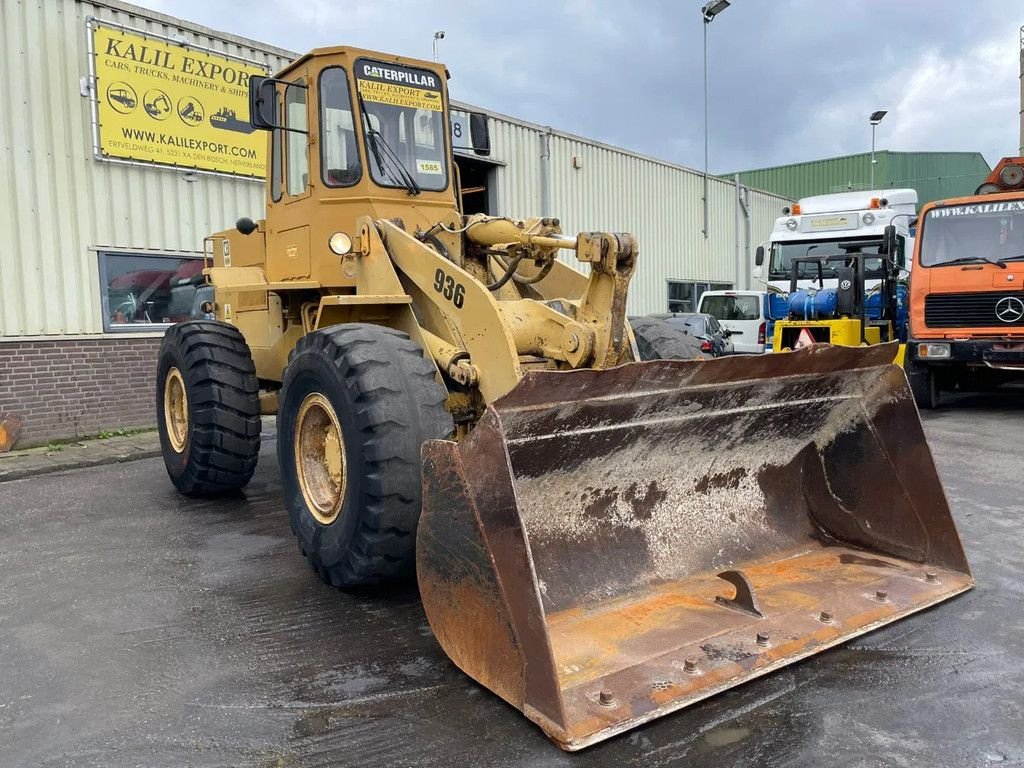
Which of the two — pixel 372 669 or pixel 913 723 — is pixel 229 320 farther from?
pixel 913 723

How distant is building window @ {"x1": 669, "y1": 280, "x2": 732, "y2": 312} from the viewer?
21.5 meters

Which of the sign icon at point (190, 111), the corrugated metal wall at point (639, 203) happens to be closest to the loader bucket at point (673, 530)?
the sign icon at point (190, 111)

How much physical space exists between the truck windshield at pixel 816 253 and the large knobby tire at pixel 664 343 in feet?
25.3

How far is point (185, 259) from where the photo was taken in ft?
35.3

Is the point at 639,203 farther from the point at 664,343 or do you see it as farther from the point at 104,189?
the point at 664,343

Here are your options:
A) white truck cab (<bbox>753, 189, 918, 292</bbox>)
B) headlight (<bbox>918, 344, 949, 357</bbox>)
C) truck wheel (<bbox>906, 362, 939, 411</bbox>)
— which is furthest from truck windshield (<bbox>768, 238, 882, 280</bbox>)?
headlight (<bbox>918, 344, 949, 357</bbox>)

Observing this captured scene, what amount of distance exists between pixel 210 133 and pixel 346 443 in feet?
27.5

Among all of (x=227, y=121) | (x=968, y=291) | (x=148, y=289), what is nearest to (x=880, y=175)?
(x=968, y=291)

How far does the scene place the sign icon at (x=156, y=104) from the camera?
33.4 feet

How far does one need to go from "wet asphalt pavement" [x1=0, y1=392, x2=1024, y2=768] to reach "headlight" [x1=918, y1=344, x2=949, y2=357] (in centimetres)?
591

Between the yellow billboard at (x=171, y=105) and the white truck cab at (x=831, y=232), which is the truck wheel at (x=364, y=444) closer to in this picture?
the yellow billboard at (x=171, y=105)

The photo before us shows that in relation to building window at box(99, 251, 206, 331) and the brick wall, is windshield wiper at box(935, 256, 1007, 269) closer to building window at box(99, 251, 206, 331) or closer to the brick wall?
building window at box(99, 251, 206, 331)

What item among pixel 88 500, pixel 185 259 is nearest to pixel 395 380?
pixel 88 500

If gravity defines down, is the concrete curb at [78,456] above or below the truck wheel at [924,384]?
below
